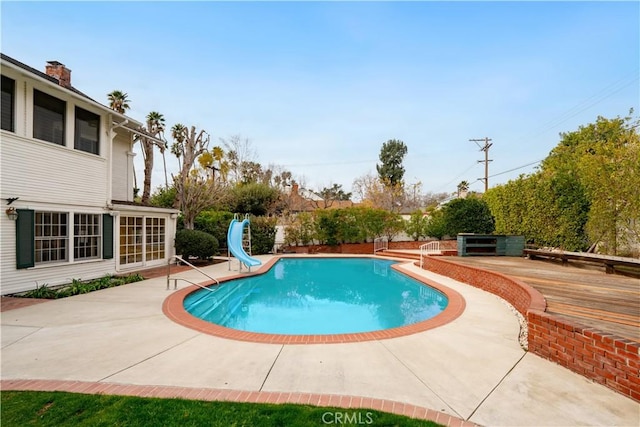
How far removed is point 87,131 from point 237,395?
1036 cm

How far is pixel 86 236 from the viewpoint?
9281 millimetres

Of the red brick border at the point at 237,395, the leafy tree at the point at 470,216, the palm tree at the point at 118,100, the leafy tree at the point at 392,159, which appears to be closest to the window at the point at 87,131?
the red brick border at the point at 237,395

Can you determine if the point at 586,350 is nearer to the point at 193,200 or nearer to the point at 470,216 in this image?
the point at 193,200

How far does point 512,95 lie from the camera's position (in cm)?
1484

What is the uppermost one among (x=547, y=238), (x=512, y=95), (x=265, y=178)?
(x=512, y=95)

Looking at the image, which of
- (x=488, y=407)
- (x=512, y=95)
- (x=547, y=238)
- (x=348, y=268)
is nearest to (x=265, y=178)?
(x=348, y=268)

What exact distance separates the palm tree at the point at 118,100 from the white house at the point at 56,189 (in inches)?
416

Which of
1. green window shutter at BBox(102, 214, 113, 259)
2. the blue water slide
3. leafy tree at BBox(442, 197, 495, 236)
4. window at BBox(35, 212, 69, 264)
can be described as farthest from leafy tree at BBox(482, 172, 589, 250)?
window at BBox(35, 212, 69, 264)

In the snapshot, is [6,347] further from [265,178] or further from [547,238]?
[265,178]

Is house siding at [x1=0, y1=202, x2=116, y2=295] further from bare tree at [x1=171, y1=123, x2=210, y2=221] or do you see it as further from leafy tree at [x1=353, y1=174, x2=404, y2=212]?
leafy tree at [x1=353, y1=174, x2=404, y2=212]

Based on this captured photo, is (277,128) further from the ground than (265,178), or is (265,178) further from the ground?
(277,128)

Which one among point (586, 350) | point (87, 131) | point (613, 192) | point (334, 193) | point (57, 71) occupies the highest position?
point (57, 71)

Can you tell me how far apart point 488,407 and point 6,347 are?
647cm

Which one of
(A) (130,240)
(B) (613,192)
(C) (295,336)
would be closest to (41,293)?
(A) (130,240)
